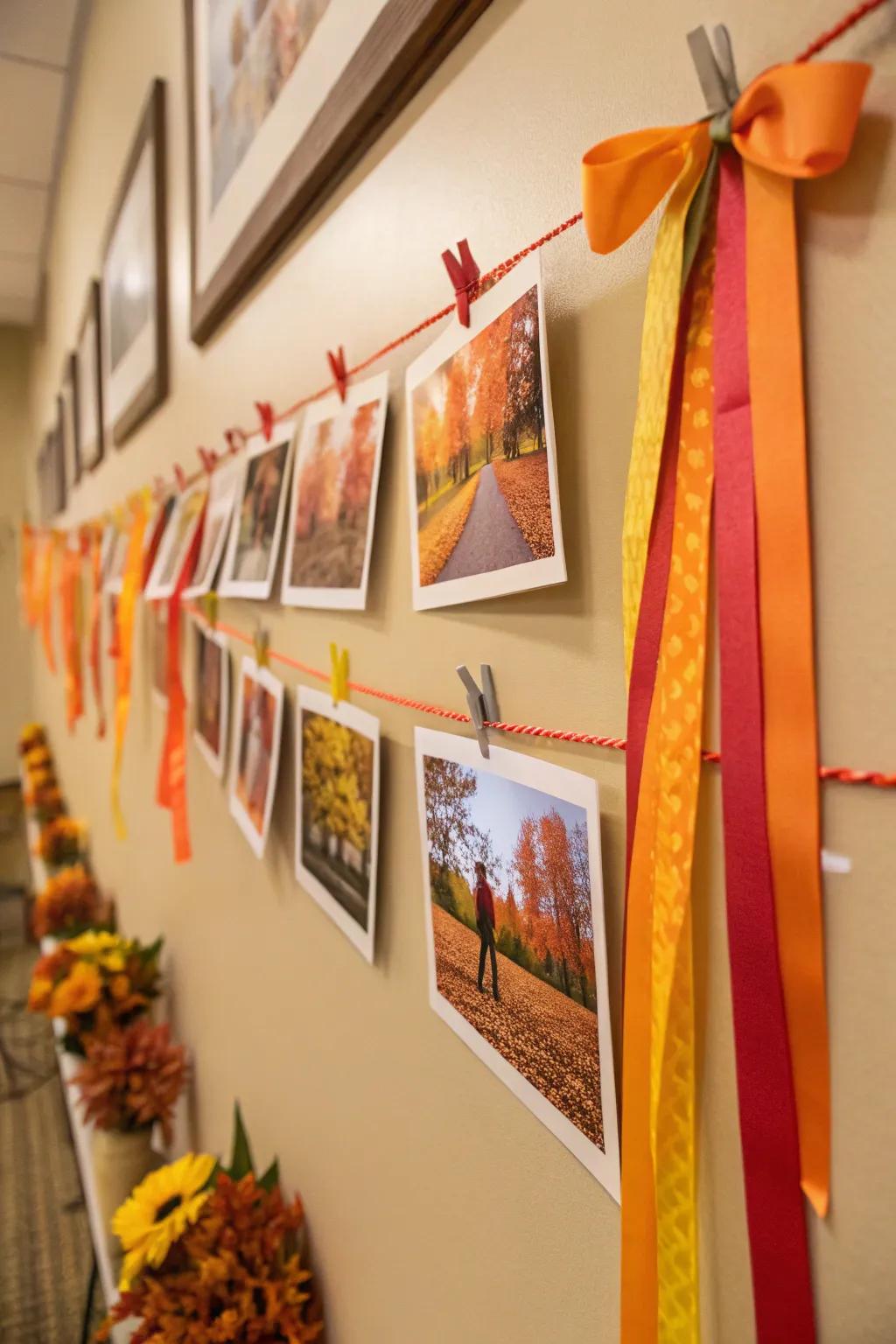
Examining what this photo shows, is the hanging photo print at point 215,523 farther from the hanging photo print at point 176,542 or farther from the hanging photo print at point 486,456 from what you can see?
the hanging photo print at point 486,456

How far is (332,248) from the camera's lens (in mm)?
584

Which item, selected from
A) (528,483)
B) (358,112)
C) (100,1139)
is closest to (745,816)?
(528,483)

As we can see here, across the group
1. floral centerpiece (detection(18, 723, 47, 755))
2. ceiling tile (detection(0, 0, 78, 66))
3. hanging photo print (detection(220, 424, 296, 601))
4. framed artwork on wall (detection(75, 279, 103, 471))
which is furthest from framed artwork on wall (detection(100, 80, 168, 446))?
floral centerpiece (detection(18, 723, 47, 755))

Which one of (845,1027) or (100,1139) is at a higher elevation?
(845,1027)

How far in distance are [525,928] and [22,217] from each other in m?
3.32

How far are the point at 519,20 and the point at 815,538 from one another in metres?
0.29

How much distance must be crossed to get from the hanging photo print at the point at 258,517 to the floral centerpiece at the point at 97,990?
0.81 metres

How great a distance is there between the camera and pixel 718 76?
0.78ft

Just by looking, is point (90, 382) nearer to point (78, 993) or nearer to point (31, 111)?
point (31, 111)

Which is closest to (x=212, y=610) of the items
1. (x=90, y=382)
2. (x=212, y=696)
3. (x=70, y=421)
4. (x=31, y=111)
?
(x=212, y=696)

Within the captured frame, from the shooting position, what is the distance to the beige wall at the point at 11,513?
168 inches

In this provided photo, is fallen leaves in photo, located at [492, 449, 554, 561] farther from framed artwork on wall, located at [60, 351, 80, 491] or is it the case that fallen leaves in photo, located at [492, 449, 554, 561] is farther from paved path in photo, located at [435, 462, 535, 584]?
framed artwork on wall, located at [60, 351, 80, 491]

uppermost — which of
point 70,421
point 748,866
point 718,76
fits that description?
point 70,421

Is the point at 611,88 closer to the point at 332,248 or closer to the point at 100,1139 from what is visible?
the point at 332,248
